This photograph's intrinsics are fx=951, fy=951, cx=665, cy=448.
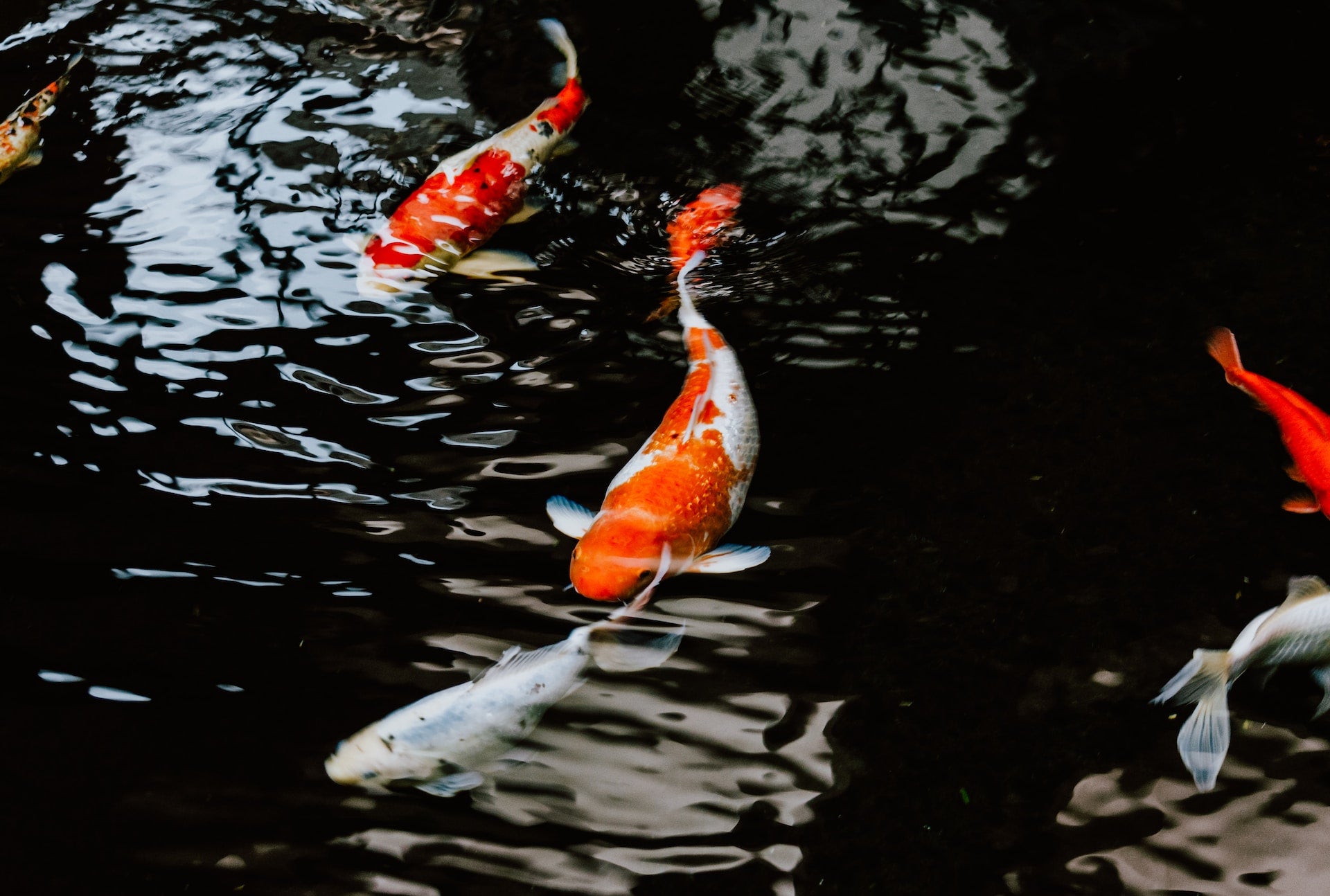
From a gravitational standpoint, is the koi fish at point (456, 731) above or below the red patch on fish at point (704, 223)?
below

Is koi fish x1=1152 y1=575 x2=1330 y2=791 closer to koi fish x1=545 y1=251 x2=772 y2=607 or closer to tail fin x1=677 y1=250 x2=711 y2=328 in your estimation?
koi fish x1=545 y1=251 x2=772 y2=607

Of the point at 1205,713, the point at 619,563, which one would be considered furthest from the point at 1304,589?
the point at 619,563

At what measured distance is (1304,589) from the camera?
1952 millimetres

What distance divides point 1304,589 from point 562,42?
2.73 meters

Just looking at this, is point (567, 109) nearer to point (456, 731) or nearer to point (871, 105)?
point (871, 105)

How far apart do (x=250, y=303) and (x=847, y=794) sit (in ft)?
6.54

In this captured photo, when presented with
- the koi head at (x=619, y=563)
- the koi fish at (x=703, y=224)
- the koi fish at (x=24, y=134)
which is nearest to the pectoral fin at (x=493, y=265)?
the koi fish at (x=703, y=224)

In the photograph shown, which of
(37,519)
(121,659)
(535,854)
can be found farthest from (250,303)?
(535,854)

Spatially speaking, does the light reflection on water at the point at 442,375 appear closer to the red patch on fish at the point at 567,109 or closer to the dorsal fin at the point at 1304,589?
the red patch on fish at the point at 567,109

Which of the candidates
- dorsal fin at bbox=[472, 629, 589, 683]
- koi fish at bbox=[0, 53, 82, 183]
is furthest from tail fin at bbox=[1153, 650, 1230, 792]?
koi fish at bbox=[0, 53, 82, 183]

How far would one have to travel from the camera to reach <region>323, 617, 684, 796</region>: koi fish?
5.70 feet

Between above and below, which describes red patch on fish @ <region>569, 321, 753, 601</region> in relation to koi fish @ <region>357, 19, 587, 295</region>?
below

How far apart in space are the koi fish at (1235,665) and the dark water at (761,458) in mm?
40

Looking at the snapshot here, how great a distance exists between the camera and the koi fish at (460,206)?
263cm
